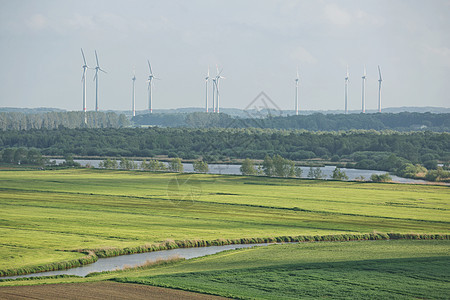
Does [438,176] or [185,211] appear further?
[438,176]

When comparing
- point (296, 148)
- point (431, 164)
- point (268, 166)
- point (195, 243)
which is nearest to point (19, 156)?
point (268, 166)

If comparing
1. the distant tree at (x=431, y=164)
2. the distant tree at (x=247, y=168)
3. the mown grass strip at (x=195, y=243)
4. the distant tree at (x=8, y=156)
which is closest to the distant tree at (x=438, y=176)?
the distant tree at (x=431, y=164)

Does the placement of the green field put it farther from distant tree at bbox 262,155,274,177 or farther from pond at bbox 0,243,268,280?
distant tree at bbox 262,155,274,177

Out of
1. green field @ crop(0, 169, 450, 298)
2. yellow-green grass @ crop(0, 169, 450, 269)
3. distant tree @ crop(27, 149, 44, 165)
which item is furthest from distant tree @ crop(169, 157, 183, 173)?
Result: distant tree @ crop(27, 149, 44, 165)

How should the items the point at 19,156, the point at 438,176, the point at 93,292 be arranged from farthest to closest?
the point at 19,156 → the point at 438,176 → the point at 93,292

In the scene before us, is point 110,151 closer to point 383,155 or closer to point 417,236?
point 383,155

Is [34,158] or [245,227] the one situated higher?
[34,158]

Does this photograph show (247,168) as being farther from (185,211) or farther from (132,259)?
(132,259)
